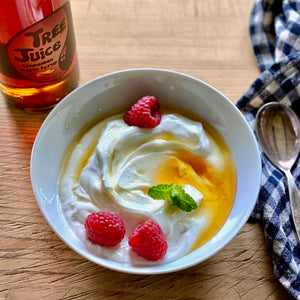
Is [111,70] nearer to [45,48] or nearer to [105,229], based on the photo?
[45,48]

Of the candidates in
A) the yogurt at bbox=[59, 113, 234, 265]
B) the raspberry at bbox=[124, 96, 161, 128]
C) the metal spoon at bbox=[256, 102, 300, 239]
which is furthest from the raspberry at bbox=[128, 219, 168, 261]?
the metal spoon at bbox=[256, 102, 300, 239]

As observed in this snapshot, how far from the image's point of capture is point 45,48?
3.72 ft

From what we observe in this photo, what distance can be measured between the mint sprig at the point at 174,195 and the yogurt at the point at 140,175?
3 cm

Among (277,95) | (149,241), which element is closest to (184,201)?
(149,241)

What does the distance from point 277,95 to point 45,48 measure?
72 centimetres

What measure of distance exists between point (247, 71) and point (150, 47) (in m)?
0.34

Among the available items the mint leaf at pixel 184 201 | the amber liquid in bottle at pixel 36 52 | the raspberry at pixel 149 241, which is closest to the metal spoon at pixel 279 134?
the mint leaf at pixel 184 201

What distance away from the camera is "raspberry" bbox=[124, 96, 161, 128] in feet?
3.84

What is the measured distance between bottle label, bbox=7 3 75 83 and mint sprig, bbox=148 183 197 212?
45cm

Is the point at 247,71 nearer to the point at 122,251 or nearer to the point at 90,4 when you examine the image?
the point at 90,4

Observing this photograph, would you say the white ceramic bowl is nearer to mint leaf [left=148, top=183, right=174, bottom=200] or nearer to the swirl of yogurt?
the swirl of yogurt

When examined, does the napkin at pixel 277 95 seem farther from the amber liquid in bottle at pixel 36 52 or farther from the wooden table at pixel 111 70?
the amber liquid in bottle at pixel 36 52

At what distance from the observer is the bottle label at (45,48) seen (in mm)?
1092

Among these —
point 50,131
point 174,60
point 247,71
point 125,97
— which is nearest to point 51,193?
point 50,131
